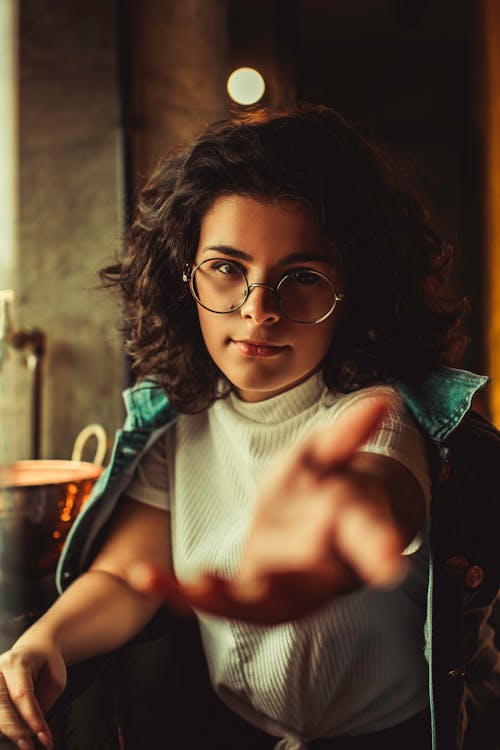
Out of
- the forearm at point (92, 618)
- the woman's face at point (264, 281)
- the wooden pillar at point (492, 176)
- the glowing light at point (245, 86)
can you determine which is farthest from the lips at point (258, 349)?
the wooden pillar at point (492, 176)

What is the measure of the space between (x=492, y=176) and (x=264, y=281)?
2.75 m

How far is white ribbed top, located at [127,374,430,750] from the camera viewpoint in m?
0.91

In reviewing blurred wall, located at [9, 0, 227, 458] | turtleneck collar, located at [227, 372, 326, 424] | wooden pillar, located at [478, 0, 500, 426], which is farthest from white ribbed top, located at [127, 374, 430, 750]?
wooden pillar, located at [478, 0, 500, 426]

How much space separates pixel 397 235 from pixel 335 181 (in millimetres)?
126

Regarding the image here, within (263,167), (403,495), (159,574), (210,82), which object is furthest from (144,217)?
(210,82)

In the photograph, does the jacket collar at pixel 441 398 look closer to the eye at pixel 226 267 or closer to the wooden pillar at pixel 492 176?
the eye at pixel 226 267

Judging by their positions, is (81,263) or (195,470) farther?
(81,263)

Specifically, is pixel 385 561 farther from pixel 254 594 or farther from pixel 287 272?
pixel 287 272

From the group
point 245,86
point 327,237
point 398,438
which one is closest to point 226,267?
point 327,237

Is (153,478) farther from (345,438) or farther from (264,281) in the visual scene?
(345,438)

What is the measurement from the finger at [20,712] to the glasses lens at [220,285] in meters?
0.50

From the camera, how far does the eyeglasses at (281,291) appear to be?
840 millimetres

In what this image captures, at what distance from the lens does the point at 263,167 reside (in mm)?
867

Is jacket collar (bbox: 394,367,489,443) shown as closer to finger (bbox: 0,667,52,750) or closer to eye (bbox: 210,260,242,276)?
eye (bbox: 210,260,242,276)
